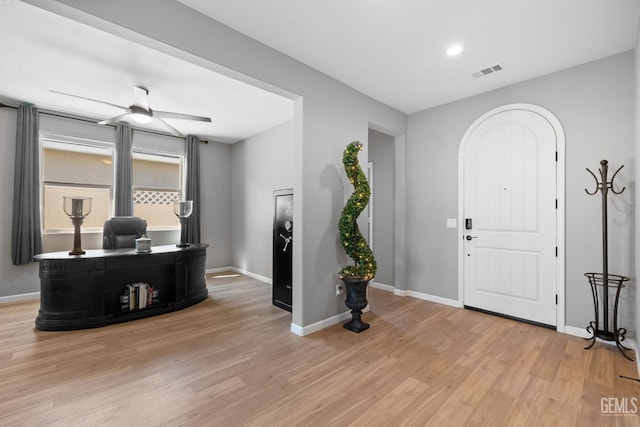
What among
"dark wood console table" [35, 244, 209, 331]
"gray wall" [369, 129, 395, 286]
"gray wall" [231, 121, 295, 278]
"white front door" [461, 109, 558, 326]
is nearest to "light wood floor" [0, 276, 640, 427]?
"dark wood console table" [35, 244, 209, 331]

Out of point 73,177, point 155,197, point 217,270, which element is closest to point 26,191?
point 73,177

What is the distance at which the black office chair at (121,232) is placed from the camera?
4166mm

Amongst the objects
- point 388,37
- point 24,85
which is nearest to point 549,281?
point 388,37

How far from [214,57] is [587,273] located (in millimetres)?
4237

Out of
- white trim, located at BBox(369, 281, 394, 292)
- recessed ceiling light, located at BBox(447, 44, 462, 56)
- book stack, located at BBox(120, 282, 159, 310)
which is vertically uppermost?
recessed ceiling light, located at BBox(447, 44, 462, 56)

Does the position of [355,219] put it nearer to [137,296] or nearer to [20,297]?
[137,296]

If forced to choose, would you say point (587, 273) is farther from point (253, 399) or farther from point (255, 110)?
point (255, 110)

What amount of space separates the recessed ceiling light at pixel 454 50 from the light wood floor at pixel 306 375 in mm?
2942

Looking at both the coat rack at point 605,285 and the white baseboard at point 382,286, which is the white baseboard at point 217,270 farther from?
the coat rack at point 605,285

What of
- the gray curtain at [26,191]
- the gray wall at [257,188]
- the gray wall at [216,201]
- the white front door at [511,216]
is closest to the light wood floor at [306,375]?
the white front door at [511,216]

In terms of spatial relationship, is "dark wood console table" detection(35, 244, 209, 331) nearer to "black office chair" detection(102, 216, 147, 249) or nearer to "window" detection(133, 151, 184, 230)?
"black office chair" detection(102, 216, 147, 249)

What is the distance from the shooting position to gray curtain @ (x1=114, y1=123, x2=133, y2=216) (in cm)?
508

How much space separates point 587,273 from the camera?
2.99 meters

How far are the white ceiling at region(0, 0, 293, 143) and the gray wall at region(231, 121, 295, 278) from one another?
1.82 feet
